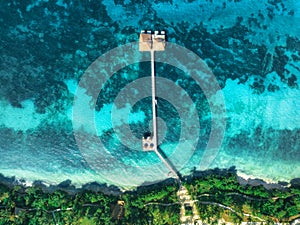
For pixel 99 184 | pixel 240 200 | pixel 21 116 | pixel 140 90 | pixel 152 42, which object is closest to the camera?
pixel 240 200

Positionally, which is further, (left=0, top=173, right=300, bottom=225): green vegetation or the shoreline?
the shoreline

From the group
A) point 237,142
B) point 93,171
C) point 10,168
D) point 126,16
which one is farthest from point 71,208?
point 126,16

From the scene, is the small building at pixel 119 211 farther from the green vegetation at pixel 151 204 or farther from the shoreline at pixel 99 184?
the shoreline at pixel 99 184

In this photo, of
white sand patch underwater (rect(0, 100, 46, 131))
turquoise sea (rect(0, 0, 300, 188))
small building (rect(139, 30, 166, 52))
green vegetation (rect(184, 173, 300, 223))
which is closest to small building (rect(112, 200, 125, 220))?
turquoise sea (rect(0, 0, 300, 188))

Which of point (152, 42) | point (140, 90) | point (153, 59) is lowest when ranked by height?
point (140, 90)

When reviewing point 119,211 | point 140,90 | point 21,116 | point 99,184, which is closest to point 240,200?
point 119,211

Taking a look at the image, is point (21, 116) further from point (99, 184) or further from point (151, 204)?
point (151, 204)

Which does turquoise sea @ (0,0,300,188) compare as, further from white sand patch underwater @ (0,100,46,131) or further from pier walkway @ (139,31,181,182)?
pier walkway @ (139,31,181,182)
